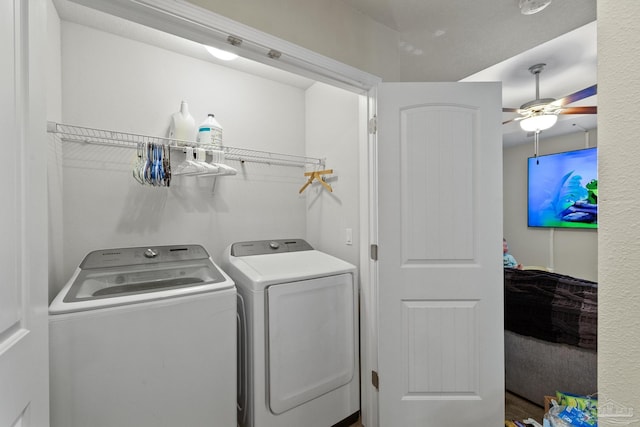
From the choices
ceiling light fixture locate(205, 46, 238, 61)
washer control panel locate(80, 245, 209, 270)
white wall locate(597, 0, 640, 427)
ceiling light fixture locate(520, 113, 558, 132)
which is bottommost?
washer control panel locate(80, 245, 209, 270)

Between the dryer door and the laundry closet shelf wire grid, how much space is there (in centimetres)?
110

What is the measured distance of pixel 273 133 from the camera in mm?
2436

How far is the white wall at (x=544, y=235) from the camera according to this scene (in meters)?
3.98

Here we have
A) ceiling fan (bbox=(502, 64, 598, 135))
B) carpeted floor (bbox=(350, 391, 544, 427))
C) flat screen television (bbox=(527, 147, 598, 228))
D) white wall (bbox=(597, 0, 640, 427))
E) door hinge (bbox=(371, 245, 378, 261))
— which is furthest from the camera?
flat screen television (bbox=(527, 147, 598, 228))

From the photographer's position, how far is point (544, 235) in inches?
177

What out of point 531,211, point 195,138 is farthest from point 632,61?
point 531,211

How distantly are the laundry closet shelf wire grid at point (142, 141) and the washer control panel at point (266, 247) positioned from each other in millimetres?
687

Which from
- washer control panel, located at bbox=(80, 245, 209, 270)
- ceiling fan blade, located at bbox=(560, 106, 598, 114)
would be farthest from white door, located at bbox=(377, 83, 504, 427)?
ceiling fan blade, located at bbox=(560, 106, 598, 114)

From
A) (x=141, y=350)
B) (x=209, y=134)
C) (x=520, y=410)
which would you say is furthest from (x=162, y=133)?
(x=520, y=410)

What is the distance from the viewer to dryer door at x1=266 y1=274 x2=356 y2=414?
1491 millimetres

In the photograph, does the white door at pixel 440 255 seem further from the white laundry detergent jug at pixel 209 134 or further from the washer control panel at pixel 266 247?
the white laundry detergent jug at pixel 209 134

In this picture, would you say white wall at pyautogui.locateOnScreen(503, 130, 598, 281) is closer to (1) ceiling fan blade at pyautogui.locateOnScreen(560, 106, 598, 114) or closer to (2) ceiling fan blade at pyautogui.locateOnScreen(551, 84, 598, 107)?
(1) ceiling fan blade at pyautogui.locateOnScreen(560, 106, 598, 114)

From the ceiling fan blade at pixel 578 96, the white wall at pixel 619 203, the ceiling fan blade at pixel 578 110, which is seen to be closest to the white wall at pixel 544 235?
the ceiling fan blade at pixel 578 110

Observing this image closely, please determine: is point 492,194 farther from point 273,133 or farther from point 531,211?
point 531,211
